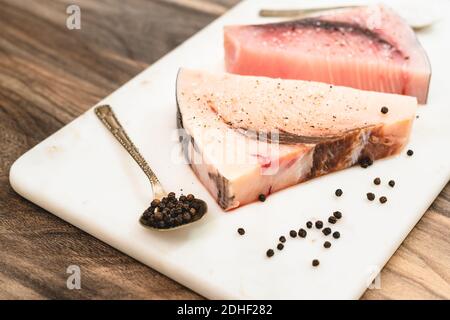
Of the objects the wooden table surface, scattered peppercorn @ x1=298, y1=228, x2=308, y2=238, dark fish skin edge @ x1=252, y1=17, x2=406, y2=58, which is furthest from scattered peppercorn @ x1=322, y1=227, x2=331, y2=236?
dark fish skin edge @ x1=252, y1=17, x2=406, y2=58

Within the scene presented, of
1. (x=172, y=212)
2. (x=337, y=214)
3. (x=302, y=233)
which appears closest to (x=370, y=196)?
(x=337, y=214)

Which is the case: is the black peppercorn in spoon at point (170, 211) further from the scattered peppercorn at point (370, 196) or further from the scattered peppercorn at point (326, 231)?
the scattered peppercorn at point (370, 196)

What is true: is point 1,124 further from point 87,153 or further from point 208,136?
point 208,136

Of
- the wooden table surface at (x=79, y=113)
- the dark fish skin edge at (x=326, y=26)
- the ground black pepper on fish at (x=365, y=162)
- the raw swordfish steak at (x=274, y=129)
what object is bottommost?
the wooden table surface at (x=79, y=113)

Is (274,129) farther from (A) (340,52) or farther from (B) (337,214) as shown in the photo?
(A) (340,52)

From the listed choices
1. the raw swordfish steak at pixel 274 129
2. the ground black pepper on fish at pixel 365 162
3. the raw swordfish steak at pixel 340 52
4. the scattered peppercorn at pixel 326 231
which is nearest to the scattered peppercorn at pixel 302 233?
the scattered peppercorn at pixel 326 231

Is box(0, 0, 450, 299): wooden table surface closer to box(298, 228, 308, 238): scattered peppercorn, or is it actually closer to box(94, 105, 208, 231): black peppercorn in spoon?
box(94, 105, 208, 231): black peppercorn in spoon
